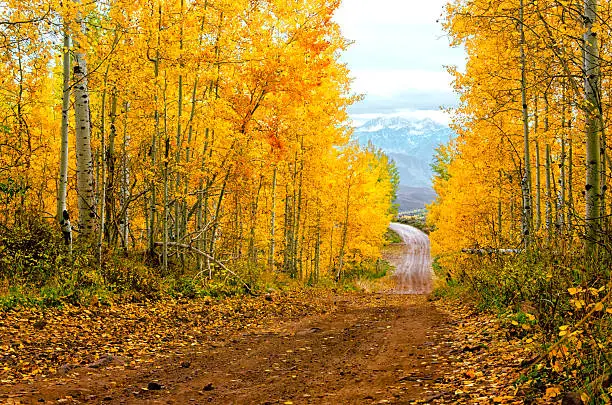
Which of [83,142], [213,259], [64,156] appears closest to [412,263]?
[213,259]

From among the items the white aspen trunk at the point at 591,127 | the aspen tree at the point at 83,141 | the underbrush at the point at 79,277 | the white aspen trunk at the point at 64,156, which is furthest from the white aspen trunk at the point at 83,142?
the white aspen trunk at the point at 591,127

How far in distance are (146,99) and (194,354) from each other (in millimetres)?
7148

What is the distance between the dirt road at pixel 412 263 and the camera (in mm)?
38731

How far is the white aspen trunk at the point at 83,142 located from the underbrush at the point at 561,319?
27.9ft

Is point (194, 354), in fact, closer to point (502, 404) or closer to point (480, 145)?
point (502, 404)

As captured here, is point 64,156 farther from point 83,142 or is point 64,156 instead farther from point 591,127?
point 591,127

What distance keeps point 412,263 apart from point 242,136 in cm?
4250

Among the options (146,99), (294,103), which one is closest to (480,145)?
(294,103)

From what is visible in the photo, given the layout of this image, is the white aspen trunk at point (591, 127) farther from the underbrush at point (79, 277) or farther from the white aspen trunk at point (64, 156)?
the white aspen trunk at point (64, 156)

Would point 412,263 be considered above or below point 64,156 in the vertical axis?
below

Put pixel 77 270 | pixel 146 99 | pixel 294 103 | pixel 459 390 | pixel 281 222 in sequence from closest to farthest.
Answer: pixel 459 390, pixel 77 270, pixel 146 99, pixel 294 103, pixel 281 222

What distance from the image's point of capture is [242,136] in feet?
42.1

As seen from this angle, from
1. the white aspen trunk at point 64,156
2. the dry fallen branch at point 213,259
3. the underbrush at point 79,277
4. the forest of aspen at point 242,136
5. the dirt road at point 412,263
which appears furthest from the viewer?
the dirt road at point 412,263

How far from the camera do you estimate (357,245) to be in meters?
30.8
